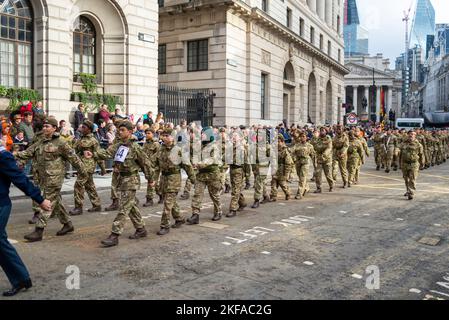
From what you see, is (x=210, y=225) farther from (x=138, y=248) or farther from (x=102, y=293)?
(x=102, y=293)

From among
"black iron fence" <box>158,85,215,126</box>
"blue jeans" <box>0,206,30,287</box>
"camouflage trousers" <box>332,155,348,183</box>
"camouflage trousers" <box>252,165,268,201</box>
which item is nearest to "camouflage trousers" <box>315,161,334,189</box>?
"camouflage trousers" <box>332,155,348,183</box>

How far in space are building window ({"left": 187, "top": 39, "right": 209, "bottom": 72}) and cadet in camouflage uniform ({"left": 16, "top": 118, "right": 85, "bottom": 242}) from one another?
1989 cm

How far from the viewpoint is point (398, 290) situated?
5508 millimetres

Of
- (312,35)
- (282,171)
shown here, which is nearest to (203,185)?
(282,171)

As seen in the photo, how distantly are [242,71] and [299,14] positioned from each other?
12936 mm

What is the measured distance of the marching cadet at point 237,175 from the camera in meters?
10.3

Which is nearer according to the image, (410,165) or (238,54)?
(410,165)

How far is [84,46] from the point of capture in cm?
1977

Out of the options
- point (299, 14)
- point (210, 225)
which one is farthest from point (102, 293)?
point (299, 14)

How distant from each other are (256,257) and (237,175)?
4011mm

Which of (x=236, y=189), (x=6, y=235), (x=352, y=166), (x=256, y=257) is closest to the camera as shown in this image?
(x=6, y=235)

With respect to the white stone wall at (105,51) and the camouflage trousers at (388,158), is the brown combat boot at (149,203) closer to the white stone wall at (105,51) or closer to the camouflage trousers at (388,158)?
the white stone wall at (105,51)

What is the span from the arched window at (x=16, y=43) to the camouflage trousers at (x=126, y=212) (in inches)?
462

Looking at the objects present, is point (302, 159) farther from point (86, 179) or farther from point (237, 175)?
point (86, 179)
